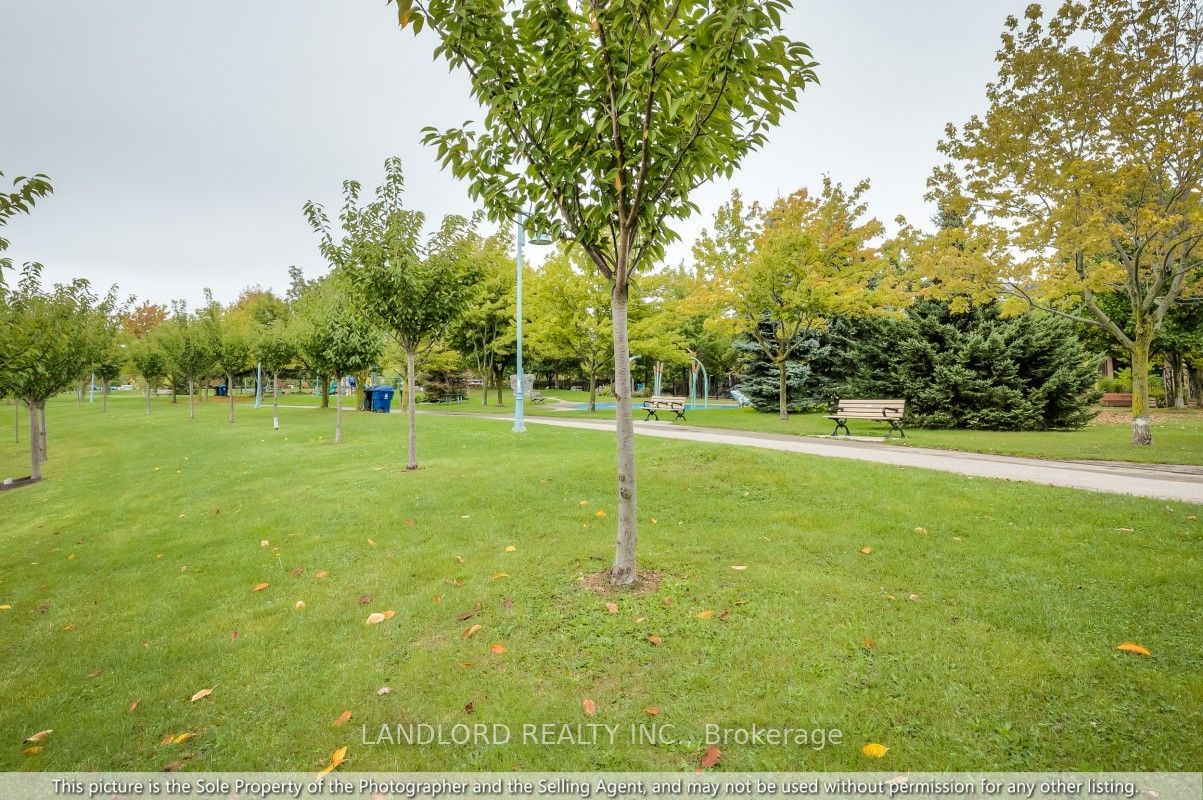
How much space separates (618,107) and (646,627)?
11.2ft

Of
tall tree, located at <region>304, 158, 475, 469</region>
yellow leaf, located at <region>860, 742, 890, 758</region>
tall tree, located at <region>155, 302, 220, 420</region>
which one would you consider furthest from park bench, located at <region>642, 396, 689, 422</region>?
tall tree, located at <region>155, 302, 220, 420</region>

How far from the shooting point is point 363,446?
549 inches

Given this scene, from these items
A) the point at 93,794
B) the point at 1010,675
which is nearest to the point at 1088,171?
the point at 1010,675

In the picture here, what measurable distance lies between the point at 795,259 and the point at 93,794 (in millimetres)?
18671

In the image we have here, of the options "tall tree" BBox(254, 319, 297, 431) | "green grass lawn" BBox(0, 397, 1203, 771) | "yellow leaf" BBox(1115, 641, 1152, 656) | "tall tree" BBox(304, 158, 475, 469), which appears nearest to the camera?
"green grass lawn" BBox(0, 397, 1203, 771)

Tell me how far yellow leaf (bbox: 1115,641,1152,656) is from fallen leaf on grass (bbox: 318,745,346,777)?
4246mm

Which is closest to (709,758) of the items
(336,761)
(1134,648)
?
(336,761)

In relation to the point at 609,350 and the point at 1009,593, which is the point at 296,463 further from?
the point at 609,350

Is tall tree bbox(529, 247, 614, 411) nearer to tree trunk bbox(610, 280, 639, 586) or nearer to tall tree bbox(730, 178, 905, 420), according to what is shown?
tall tree bbox(730, 178, 905, 420)

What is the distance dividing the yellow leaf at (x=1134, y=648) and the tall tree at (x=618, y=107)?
3.00m

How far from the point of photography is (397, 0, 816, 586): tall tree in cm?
358

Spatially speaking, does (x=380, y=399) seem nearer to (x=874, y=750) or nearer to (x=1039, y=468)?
(x=1039, y=468)

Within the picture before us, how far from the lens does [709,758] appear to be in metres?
2.40

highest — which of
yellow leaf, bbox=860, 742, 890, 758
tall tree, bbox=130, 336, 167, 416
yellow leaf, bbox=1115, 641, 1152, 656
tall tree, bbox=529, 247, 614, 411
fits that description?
tall tree, bbox=529, 247, 614, 411
